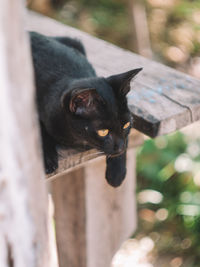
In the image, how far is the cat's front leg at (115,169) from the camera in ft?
3.78

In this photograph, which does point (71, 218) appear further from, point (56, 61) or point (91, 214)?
point (56, 61)

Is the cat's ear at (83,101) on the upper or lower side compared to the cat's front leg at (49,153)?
upper

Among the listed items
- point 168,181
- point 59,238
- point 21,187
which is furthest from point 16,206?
point 168,181

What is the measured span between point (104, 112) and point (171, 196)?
1523mm

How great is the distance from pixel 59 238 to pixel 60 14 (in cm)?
336

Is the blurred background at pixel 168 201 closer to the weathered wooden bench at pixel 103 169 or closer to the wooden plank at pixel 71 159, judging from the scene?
the weathered wooden bench at pixel 103 169

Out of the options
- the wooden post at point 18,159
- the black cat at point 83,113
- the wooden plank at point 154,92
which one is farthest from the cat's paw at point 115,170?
the wooden post at point 18,159

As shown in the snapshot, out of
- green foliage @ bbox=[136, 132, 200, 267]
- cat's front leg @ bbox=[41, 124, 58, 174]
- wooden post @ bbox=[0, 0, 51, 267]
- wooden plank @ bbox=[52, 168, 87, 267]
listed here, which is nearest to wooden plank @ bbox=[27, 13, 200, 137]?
cat's front leg @ bbox=[41, 124, 58, 174]

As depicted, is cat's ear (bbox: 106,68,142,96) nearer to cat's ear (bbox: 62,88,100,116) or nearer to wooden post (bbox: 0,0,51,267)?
cat's ear (bbox: 62,88,100,116)

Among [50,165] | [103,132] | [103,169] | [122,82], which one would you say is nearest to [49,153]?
[50,165]

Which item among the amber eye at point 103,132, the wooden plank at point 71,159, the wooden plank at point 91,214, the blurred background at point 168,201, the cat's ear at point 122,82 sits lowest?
the blurred background at point 168,201

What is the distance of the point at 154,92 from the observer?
1.29 m

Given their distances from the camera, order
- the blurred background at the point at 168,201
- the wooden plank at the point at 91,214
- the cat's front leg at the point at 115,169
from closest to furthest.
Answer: the cat's front leg at the point at 115,169 → the wooden plank at the point at 91,214 → the blurred background at the point at 168,201

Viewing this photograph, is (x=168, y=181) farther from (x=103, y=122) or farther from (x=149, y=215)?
(x=103, y=122)
